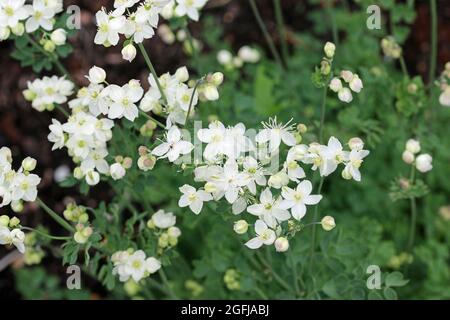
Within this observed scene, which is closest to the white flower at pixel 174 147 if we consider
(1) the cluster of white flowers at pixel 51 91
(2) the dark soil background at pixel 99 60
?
(1) the cluster of white flowers at pixel 51 91

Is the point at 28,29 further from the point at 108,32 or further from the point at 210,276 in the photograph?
the point at 210,276

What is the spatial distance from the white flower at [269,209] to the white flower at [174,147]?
0.79 ft

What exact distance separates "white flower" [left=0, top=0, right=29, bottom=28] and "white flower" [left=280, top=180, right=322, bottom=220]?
0.99m

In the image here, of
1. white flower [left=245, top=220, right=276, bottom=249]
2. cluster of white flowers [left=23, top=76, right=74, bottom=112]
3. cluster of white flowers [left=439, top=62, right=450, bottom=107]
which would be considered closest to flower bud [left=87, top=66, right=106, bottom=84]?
cluster of white flowers [left=23, top=76, right=74, bottom=112]

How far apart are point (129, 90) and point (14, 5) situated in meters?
0.49

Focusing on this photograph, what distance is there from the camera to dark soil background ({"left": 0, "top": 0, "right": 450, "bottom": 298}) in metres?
4.05

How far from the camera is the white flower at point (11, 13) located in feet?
7.58

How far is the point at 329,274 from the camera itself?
2811 millimetres

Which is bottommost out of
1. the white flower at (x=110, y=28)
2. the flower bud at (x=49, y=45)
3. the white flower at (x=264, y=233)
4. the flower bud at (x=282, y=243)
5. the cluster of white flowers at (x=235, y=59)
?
the flower bud at (x=282, y=243)

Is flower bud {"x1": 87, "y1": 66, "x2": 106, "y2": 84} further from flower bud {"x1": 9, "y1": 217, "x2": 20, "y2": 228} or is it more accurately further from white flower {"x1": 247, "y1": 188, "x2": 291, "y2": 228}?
white flower {"x1": 247, "y1": 188, "x2": 291, "y2": 228}

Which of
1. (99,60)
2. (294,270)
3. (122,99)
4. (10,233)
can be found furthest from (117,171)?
(99,60)

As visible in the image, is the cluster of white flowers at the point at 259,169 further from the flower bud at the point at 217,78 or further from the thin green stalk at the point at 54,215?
the thin green stalk at the point at 54,215

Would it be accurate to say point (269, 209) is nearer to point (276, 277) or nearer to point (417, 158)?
point (276, 277)
